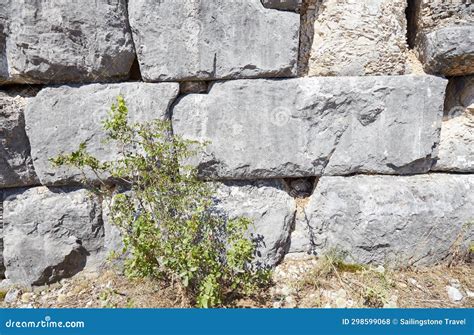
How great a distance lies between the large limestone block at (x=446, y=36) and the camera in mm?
2014

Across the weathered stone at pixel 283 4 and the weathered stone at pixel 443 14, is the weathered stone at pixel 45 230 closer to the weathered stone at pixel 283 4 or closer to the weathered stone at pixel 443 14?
the weathered stone at pixel 283 4

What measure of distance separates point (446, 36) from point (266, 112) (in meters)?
1.33

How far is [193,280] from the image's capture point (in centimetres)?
197

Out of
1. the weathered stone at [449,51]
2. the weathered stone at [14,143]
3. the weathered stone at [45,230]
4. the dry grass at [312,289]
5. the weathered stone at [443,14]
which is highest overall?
the weathered stone at [443,14]

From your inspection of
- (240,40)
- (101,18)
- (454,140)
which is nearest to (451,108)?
(454,140)

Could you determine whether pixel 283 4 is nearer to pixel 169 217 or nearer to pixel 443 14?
pixel 443 14

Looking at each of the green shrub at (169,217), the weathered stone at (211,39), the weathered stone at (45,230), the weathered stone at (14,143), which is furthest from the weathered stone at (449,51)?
the weathered stone at (14,143)

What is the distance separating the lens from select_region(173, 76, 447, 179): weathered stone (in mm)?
2129

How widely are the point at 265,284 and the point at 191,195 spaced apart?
2.84 feet

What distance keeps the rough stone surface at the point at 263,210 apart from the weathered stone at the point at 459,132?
1266 mm

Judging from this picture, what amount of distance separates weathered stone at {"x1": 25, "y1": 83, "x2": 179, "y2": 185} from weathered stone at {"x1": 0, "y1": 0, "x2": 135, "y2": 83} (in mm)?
127

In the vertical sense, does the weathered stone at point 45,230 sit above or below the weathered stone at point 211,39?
below

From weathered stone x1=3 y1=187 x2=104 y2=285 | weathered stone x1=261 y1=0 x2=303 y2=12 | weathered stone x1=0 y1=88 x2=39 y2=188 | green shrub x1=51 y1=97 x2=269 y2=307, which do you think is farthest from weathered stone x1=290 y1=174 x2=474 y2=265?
weathered stone x1=0 y1=88 x2=39 y2=188

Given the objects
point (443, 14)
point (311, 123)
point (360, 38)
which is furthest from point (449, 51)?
point (311, 123)
